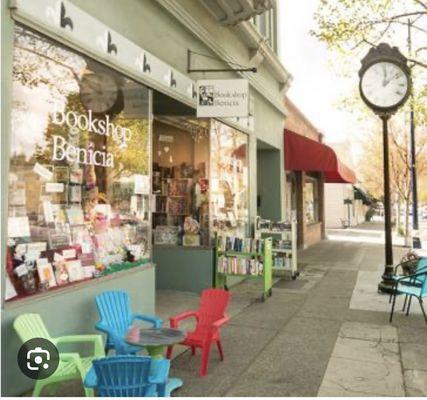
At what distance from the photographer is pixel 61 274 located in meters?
5.07

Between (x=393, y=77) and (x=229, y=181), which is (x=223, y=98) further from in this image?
(x=393, y=77)

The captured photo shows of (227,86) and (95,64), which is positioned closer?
(95,64)

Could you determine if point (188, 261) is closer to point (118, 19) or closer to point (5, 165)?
point (118, 19)

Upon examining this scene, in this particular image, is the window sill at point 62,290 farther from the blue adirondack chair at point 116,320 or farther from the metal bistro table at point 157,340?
the metal bistro table at point 157,340

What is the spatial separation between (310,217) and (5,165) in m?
17.7

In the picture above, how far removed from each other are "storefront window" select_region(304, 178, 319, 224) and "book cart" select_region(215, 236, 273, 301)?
10.7m

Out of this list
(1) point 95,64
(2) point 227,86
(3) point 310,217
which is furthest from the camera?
(3) point 310,217

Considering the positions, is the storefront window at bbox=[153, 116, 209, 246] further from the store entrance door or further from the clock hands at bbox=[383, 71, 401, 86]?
the store entrance door

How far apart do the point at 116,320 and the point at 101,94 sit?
272 cm

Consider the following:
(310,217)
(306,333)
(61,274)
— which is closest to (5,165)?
(61,274)

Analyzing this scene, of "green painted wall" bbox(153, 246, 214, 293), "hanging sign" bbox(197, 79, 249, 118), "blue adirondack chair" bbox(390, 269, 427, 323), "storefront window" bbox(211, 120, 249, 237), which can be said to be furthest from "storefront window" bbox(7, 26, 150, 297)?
"blue adirondack chair" bbox(390, 269, 427, 323)

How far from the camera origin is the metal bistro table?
4.25 m

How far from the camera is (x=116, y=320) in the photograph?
5.16 meters

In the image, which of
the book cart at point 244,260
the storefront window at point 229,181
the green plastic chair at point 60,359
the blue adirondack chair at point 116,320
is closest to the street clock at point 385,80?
the storefront window at point 229,181
